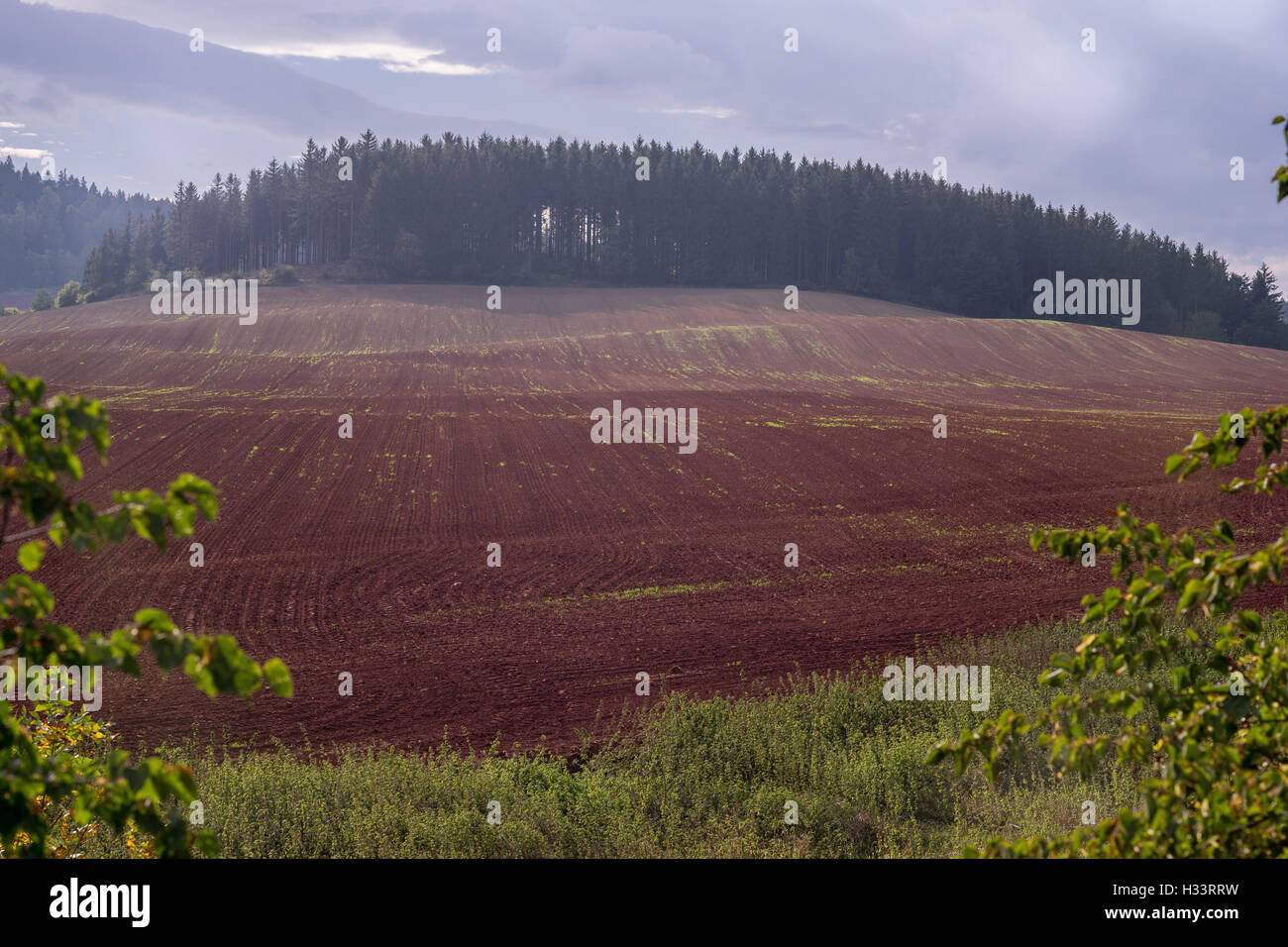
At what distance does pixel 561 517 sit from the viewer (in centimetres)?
2580

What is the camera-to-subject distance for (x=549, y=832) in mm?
8859

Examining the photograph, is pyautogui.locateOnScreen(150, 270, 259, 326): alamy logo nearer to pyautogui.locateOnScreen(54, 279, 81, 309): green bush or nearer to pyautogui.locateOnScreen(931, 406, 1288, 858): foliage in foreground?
pyautogui.locateOnScreen(54, 279, 81, 309): green bush

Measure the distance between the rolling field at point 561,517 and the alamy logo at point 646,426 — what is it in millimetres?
859

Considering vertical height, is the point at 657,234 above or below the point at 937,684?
above

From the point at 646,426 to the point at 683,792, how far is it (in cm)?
3233

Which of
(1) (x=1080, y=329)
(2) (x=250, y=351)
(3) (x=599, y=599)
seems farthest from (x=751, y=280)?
(3) (x=599, y=599)

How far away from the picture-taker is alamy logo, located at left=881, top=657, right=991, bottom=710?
1252cm

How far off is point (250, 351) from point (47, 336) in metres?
14.9

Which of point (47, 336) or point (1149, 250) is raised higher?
point (1149, 250)

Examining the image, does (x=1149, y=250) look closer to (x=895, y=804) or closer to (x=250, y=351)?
(x=250, y=351)

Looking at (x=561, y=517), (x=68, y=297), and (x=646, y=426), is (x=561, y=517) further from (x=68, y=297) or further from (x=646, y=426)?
(x=68, y=297)
